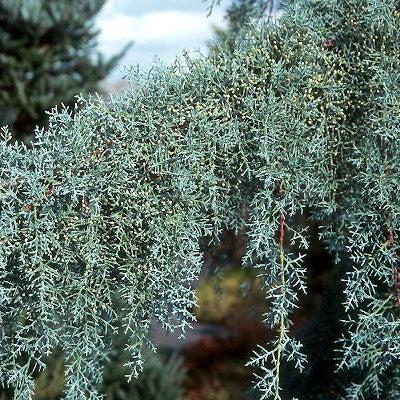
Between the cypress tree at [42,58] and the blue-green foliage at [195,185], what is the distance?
185 cm

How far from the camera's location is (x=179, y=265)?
869 millimetres

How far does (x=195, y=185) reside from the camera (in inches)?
32.8

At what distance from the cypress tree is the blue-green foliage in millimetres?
1853

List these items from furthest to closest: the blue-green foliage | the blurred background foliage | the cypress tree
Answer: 1. the cypress tree
2. the blurred background foliage
3. the blue-green foliage

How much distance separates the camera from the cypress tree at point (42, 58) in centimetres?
266

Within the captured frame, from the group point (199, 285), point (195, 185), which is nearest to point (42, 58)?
point (199, 285)

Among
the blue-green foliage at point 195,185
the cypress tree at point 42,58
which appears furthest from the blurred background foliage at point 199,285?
the blue-green foliage at point 195,185

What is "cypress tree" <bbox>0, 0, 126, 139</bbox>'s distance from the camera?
2.66m

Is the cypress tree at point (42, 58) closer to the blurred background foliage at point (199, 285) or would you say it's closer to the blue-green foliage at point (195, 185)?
the blurred background foliage at point (199, 285)

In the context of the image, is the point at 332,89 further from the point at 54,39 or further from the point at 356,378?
the point at 54,39

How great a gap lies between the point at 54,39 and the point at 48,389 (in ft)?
4.55

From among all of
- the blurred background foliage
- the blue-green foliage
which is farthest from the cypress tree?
the blue-green foliage

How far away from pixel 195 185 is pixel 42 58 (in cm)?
204

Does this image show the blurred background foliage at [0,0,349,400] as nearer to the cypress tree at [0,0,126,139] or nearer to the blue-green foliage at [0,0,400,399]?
the cypress tree at [0,0,126,139]
